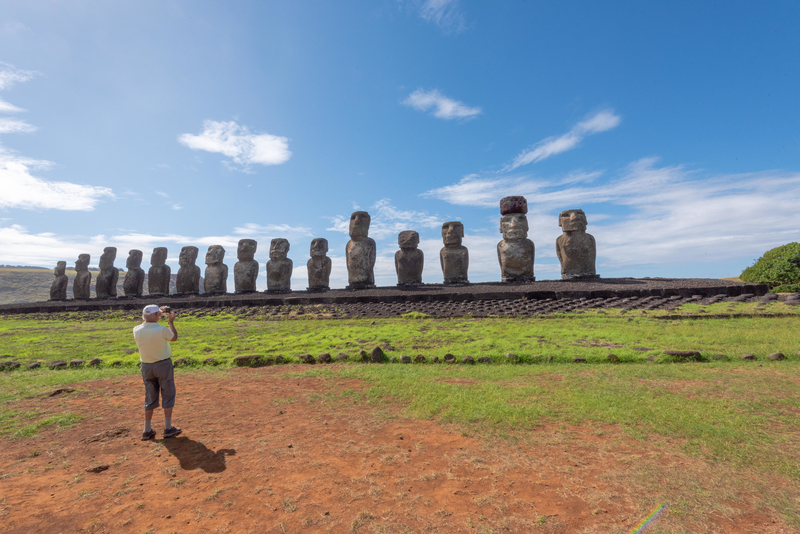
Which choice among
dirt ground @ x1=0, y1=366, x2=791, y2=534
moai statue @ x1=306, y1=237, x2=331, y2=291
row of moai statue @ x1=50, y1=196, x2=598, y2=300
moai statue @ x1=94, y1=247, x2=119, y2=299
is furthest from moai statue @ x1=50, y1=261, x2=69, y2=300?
dirt ground @ x1=0, y1=366, x2=791, y2=534

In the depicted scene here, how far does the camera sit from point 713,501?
2.43 metres

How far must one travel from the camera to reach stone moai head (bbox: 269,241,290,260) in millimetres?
19672

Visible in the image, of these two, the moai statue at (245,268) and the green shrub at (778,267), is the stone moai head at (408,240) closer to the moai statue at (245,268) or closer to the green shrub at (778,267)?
the moai statue at (245,268)

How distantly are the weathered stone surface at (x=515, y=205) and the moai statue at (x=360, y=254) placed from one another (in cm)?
620

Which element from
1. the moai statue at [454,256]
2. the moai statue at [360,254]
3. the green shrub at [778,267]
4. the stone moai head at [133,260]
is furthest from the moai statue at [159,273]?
the green shrub at [778,267]

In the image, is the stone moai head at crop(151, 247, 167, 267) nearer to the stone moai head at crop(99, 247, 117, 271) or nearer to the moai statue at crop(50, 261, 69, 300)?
the stone moai head at crop(99, 247, 117, 271)

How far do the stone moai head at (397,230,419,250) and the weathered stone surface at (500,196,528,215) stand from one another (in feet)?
13.0

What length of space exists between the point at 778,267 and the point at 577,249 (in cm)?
593

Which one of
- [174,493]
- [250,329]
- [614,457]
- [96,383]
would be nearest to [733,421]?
[614,457]

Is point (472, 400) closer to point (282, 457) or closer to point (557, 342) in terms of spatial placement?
point (282, 457)

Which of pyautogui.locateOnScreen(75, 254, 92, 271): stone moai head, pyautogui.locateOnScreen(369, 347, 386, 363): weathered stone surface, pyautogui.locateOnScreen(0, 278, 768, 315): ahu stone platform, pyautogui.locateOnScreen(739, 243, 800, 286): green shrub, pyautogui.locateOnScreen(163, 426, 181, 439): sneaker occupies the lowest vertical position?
pyautogui.locateOnScreen(163, 426, 181, 439): sneaker

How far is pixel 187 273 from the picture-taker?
21.6m

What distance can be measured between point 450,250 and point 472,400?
Result: 12816 millimetres

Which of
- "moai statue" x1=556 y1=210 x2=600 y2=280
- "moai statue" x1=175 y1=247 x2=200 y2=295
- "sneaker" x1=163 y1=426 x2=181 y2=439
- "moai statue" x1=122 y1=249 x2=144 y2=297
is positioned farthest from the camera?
"moai statue" x1=122 y1=249 x2=144 y2=297
